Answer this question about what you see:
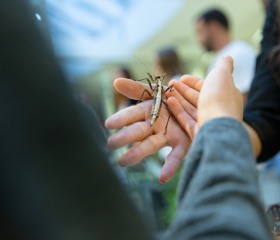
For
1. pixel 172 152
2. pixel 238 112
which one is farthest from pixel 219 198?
pixel 172 152

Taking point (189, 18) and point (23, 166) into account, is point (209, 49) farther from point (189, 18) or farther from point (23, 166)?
point (189, 18)

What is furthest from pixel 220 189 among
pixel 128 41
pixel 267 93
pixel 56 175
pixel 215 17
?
pixel 128 41

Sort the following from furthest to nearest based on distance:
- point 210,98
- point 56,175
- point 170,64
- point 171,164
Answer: point 170,64 < point 171,164 < point 210,98 < point 56,175

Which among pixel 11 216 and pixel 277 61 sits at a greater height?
pixel 11 216

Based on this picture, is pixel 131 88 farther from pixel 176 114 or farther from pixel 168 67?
pixel 168 67

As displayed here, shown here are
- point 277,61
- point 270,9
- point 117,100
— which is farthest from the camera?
point 270,9

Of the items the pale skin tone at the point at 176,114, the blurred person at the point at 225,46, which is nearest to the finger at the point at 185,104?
the pale skin tone at the point at 176,114

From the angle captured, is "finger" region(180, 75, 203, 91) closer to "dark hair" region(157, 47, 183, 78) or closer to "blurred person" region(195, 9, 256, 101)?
"dark hair" region(157, 47, 183, 78)
